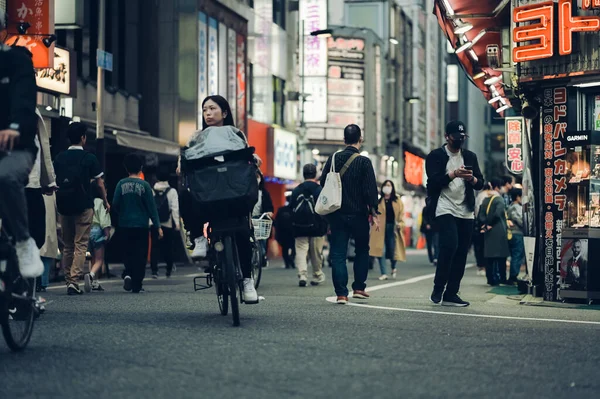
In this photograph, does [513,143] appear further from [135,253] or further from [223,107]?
[223,107]

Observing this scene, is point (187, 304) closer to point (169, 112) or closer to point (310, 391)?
point (310, 391)

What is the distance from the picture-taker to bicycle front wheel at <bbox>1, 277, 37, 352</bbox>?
248 inches

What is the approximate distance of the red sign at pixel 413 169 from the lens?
65.5 metres

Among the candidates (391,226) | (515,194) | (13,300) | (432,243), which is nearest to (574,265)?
(515,194)

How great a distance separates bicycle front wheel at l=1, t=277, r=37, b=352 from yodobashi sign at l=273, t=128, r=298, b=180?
2831cm

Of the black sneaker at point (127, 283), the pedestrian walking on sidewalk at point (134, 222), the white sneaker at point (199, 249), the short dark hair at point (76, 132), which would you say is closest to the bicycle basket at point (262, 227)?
the pedestrian walking on sidewalk at point (134, 222)

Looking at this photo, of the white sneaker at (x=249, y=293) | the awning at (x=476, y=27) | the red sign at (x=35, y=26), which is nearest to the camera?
the white sneaker at (x=249, y=293)

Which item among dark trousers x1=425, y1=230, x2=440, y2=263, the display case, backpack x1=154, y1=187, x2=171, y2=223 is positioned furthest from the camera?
dark trousers x1=425, y1=230, x2=440, y2=263

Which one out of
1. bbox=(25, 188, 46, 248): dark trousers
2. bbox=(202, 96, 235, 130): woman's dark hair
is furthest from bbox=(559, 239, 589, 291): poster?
bbox=(25, 188, 46, 248): dark trousers

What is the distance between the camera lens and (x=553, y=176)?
1208cm

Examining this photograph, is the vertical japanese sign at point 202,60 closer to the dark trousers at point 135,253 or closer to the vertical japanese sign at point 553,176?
the dark trousers at point 135,253

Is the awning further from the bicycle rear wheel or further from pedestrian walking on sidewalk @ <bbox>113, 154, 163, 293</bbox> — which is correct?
the bicycle rear wheel

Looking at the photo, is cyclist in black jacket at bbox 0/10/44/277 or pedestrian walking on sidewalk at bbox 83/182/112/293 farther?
pedestrian walking on sidewalk at bbox 83/182/112/293

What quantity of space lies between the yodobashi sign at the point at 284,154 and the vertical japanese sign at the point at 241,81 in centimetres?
344
